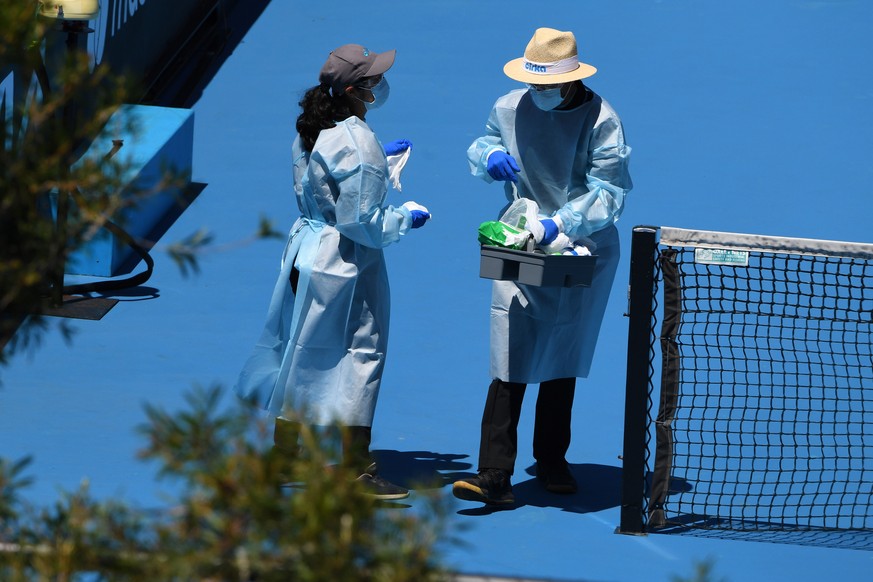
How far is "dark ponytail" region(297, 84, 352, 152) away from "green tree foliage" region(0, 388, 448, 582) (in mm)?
2930

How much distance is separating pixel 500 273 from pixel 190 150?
3.79 metres

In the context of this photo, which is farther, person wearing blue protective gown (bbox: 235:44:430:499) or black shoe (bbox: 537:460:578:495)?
black shoe (bbox: 537:460:578:495)

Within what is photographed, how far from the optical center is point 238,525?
1924 millimetres

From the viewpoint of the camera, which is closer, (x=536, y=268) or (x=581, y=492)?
(x=536, y=268)

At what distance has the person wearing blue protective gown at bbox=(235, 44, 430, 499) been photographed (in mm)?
4746

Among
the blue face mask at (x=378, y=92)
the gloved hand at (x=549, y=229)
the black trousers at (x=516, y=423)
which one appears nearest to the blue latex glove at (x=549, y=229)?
the gloved hand at (x=549, y=229)

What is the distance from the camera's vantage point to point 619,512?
200 inches

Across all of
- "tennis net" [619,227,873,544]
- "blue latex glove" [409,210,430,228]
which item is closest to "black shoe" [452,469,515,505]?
"tennis net" [619,227,873,544]

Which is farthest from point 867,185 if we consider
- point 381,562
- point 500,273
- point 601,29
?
Answer: point 381,562

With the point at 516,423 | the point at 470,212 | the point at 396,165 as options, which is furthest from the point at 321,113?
the point at 470,212

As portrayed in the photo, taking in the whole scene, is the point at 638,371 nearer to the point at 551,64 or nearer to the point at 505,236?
the point at 505,236

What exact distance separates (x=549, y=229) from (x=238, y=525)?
9.66 ft

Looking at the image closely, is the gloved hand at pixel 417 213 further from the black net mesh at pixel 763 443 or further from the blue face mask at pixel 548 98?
the black net mesh at pixel 763 443

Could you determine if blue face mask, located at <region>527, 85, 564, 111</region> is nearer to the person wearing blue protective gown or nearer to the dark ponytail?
the person wearing blue protective gown
